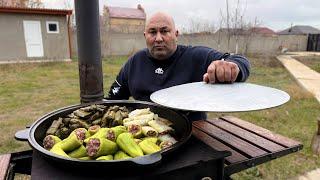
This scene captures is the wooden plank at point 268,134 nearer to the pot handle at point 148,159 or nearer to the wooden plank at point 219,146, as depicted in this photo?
the wooden plank at point 219,146

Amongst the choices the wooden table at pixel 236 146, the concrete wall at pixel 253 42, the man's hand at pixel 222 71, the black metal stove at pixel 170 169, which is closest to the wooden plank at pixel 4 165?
the wooden table at pixel 236 146

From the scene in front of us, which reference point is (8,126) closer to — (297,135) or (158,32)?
(158,32)

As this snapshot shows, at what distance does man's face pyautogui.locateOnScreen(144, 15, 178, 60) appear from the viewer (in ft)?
7.77

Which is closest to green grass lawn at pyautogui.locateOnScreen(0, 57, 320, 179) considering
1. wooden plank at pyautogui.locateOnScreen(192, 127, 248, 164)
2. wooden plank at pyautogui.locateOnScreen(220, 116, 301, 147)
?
wooden plank at pyautogui.locateOnScreen(220, 116, 301, 147)

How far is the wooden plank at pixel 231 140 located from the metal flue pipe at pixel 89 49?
0.88m

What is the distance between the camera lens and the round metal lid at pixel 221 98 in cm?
132

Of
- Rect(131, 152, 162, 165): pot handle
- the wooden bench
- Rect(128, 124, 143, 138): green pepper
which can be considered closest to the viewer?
Rect(131, 152, 162, 165): pot handle

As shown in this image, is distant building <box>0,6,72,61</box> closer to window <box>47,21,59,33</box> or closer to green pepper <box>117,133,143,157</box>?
window <box>47,21,59,33</box>

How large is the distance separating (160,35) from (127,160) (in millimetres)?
1442

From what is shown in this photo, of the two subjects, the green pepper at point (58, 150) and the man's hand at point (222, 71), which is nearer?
the green pepper at point (58, 150)

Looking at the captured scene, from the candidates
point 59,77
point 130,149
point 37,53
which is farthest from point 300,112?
point 37,53

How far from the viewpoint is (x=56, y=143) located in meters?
1.42

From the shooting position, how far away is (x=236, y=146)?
1763 millimetres

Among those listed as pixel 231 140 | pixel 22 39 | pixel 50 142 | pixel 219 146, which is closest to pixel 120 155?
pixel 50 142
